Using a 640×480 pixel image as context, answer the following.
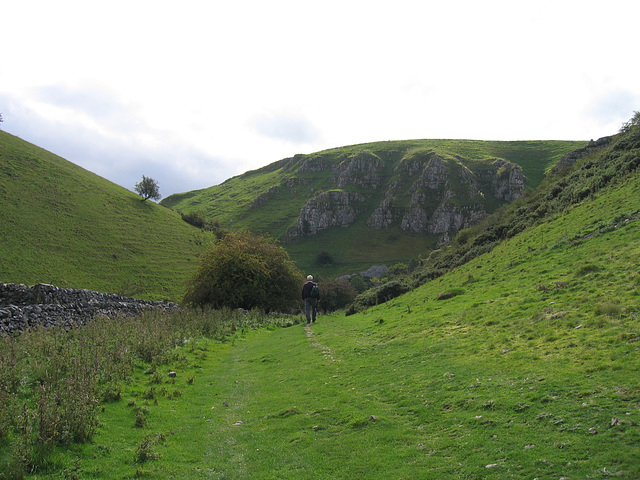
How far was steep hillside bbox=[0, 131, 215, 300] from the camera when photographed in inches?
2405

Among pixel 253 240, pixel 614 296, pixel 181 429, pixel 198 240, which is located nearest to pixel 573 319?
pixel 614 296

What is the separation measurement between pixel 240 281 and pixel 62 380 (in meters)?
34.1

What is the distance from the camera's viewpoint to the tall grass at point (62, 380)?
7.20 meters

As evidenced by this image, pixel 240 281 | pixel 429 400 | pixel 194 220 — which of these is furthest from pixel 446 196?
pixel 429 400

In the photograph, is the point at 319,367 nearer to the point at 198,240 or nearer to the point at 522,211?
the point at 522,211

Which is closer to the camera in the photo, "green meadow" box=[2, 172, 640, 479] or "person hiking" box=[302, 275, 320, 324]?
A: "green meadow" box=[2, 172, 640, 479]

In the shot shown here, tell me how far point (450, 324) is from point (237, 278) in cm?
3185

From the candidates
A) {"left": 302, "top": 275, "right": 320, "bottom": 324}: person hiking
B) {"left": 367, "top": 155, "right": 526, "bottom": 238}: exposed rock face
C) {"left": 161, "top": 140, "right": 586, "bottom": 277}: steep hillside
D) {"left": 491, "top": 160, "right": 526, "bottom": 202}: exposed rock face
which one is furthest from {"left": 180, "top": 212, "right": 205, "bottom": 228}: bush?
{"left": 491, "top": 160, "right": 526, "bottom": 202}: exposed rock face

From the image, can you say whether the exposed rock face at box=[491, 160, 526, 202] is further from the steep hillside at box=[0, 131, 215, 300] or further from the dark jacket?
the dark jacket

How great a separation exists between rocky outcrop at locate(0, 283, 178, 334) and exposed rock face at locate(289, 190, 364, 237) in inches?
5248

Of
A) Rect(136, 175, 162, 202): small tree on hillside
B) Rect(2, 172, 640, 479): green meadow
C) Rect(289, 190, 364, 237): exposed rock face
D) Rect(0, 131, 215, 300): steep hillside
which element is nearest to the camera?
Rect(2, 172, 640, 479): green meadow

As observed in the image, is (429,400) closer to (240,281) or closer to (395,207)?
(240,281)

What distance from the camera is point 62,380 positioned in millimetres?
10547

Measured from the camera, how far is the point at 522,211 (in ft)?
130
